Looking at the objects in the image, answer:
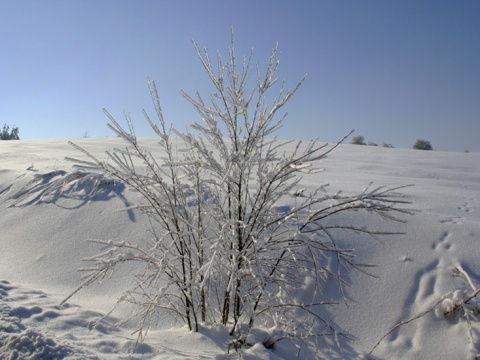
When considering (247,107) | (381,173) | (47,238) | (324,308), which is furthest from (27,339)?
(381,173)

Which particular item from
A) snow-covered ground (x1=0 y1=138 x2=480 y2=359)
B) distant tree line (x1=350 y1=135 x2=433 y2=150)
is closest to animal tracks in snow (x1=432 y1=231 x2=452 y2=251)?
snow-covered ground (x1=0 y1=138 x2=480 y2=359)

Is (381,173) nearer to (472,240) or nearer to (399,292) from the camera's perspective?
(472,240)

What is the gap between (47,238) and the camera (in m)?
4.57

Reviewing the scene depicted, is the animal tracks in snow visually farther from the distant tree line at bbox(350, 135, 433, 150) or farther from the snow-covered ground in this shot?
the distant tree line at bbox(350, 135, 433, 150)

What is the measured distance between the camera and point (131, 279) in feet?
12.4

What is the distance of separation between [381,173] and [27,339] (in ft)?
22.3

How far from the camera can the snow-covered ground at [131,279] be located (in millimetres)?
2498

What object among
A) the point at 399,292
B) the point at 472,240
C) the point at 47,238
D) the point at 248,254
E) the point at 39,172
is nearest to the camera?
the point at 248,254

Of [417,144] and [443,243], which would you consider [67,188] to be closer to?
[443,243]

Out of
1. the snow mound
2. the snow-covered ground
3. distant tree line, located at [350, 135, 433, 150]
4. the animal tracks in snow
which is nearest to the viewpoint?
the snow-covered ground

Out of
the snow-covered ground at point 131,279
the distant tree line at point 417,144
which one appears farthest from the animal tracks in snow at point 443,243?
the distant tree line at point 417,144

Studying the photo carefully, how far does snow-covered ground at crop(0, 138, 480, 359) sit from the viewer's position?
2.50 meters

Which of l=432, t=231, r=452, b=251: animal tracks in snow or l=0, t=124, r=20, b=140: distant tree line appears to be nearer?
l=432, t=231, r=452, b=251: animal tracks in snow

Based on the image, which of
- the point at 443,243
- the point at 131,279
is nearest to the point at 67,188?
the point at 131,279
